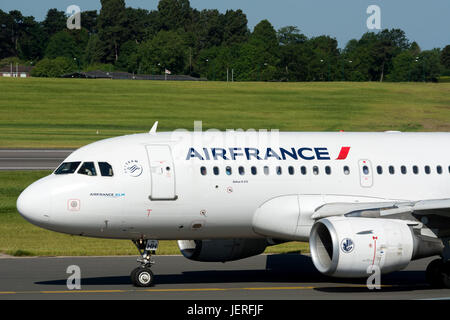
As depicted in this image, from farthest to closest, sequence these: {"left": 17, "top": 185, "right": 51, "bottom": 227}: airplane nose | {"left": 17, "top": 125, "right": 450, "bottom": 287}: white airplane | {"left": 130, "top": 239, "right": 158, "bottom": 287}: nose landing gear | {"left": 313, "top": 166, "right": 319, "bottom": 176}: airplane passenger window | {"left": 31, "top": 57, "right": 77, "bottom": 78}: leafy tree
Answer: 1. {"left": 31, "top": 57, "right": 77, "bottom": 78}: leafy tree
2. {"left": 313, "top": 166, "right": 319, "bottom": 176}: airplane passenger window
3. {"left": 130, "top": 239, "right": 158, "bottom": 287}: nose landing gear
4. {"left": 17, "top": 125, "right": 450, "bottom": 287}: white airplane
5. {"left": 17, "top": 185, "right": 51, "bottom": 227}: airplane nose

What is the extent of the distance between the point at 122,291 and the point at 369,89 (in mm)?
109735

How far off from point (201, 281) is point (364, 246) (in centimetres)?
492

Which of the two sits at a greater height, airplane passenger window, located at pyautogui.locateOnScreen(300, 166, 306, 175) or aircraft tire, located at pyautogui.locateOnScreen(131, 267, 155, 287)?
airplane passenger window, located at pyautogui.locateOnScreen(300, 166, 306, 175)

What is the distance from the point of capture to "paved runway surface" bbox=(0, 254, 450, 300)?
19.5 meters

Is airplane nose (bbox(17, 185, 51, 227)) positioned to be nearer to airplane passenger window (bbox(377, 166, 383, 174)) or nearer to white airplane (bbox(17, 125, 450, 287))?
white airplane (bbox(17, 125, 450, 287))

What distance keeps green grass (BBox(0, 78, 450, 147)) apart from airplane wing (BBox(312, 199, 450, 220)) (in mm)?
45713

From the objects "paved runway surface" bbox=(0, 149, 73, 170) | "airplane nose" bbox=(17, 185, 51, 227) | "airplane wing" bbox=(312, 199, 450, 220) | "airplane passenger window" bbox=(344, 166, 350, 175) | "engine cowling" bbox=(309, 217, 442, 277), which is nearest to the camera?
"engine cowling" bbox=(309, 217, 442, 277)

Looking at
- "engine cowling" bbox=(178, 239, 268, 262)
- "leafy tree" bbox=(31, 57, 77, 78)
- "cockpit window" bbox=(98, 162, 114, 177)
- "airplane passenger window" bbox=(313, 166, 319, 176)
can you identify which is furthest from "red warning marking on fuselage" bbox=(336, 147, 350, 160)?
"leafy tree" bbox=(31, 57, 77, 78)

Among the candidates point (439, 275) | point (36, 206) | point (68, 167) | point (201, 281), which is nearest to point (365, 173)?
A: point (439, 275)

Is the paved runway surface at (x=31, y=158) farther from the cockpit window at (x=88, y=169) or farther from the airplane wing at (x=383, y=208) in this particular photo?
the airplane wing at (x=383, y=208)

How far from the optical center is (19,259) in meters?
25.3

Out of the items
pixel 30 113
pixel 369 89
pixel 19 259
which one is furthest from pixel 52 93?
pixel 19 259

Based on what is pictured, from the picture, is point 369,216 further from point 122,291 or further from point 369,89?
point 369,89

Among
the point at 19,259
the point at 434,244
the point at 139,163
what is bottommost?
the point at 19,259
